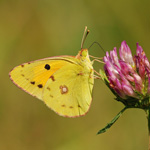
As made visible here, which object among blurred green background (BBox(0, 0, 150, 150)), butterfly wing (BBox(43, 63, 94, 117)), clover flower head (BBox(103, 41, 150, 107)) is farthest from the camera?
blurred green background (BBox(0, 0, 150, 150))

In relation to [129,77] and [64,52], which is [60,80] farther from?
[64,52]

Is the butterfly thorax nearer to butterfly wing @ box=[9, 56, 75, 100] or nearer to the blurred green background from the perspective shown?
butterfly wing @ box=[9, 56, 75, 100]

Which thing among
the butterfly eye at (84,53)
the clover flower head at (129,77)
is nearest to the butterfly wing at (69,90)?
the butterfly eye at (84,53)

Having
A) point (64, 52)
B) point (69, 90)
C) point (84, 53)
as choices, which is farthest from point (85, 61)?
point (64, 52)

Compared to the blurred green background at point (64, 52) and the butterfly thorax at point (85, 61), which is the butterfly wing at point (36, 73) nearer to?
the butterfly thorax at point (85, 61)

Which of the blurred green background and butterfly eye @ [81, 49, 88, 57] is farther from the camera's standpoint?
the blurred green background

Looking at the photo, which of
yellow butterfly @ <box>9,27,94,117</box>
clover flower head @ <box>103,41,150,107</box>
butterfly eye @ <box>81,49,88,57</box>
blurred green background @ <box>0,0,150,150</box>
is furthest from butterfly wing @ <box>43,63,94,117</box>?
blurred green background @ <box>0,0,150,150</box>

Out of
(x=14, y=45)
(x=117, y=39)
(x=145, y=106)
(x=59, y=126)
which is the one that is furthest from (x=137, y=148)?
(x=14, y=45)
